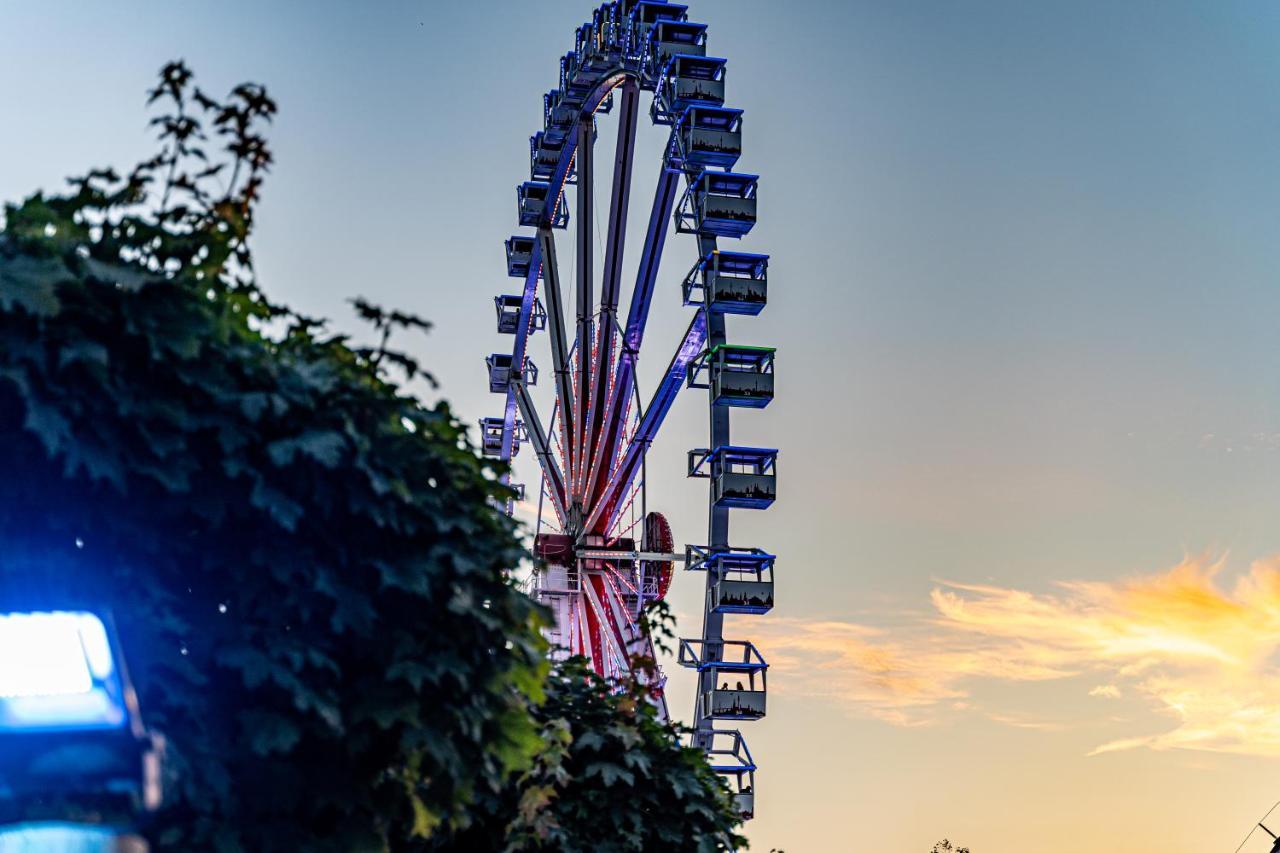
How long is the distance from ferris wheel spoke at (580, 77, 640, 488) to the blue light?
25127 millimetres

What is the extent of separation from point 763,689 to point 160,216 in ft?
56.6

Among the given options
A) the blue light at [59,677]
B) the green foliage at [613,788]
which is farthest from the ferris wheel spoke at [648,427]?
the blue light at [59,677]

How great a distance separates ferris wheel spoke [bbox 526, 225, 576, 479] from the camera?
32656mm

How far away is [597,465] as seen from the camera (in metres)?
31.3

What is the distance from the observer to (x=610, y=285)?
31672 millimetres

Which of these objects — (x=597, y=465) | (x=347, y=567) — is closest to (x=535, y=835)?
(x=347, y=567)

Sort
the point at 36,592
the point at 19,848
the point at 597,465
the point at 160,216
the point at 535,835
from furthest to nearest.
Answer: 1. the point at 597,465
2. the point at 535,835
3. the point at 160,216
4. the point at 36,592
5. the point at 19,848

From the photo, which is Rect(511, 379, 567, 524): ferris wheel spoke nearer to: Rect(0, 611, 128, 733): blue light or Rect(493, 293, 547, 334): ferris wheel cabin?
Rect(493, 293, 547, 334): ferris wheel cabin

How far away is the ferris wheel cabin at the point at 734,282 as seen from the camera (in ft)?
84.9

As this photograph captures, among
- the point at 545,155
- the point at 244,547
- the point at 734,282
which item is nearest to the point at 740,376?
the point at 734,282

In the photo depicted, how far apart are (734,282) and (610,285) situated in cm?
613

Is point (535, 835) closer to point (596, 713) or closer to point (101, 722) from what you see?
point (596, 713)

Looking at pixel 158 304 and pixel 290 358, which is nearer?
pixel 158 304

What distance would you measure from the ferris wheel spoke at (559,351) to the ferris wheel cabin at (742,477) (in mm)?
7140
